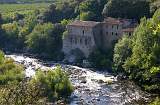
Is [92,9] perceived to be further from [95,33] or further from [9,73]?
[9,73]

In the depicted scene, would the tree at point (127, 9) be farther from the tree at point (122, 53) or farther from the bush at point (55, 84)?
the bush at point (55, 84)

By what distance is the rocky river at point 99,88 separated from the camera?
165 feet

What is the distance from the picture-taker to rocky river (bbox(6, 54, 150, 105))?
50.4 metres

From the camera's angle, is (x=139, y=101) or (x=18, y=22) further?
(x=18, y=22)

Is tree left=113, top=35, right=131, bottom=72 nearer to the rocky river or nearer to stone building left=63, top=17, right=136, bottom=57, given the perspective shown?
the rocky river

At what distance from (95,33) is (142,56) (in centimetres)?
1646

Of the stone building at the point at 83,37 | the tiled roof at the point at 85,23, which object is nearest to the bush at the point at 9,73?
the stone building at the point at 83,37

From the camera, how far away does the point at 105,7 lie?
77688 millimetres

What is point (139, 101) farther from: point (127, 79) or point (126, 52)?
point (126, 52)

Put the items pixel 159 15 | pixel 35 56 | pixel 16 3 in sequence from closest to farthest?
1. pixel 159 15
2. pixel 35 56
3. pixel 16 3

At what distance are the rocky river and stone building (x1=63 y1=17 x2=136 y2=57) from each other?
6311 mm

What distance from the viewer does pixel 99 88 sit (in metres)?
56.1

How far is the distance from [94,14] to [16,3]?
4716cm

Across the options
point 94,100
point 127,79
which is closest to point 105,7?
point 127,79
